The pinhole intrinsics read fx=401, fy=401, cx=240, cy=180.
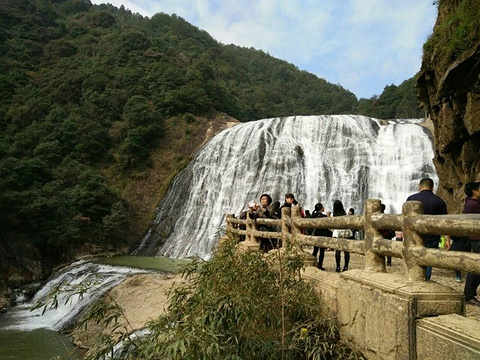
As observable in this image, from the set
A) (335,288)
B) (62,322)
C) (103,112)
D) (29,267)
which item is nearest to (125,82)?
(103,112)

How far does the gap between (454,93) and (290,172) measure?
13.8 m

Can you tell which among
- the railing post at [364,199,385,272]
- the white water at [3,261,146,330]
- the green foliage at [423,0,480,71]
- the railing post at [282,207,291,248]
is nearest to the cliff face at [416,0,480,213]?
the green foliage at [423,0,480,71]

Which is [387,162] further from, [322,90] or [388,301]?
[322,90]

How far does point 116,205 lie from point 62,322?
1405cm

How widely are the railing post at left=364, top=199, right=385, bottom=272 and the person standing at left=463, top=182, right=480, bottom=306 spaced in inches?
48.7

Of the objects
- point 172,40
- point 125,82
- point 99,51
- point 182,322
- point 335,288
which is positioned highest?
point 172,40

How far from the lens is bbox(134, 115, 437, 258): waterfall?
858 inches

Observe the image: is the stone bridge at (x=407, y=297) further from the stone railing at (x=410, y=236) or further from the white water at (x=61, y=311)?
the white water at (x=61, y=311)

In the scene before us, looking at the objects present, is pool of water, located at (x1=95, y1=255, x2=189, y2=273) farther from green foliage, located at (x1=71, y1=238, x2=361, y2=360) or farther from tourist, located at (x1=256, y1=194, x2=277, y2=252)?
green foliage, located at (x1=71, y1=238, x2=361, y2=360)

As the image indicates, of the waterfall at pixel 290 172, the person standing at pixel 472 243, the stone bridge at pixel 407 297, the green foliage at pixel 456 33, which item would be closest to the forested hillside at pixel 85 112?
the waterfall at pixel 290 172

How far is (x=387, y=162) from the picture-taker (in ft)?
74.3

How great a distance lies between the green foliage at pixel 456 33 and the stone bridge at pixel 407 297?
837cm

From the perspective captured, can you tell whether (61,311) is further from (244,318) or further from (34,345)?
(244,318)

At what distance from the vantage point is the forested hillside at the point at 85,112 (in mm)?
23328
